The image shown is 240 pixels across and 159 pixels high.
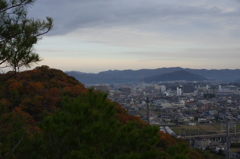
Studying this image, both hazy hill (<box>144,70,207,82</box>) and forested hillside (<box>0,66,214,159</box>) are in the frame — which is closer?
forested hillside (<box>0,66,214,159</box>)

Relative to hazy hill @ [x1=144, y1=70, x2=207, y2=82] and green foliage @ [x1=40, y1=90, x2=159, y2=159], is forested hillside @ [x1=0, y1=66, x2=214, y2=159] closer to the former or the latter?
green foliage @ [x1=40, y1=90, x2=159, y2=159]

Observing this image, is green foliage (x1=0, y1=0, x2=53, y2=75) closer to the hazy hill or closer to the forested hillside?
the forested hillside

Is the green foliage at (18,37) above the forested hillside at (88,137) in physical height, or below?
above

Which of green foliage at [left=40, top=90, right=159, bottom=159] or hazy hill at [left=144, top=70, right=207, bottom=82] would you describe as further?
hazy hill at [left=144, top=70, right=207, bottom=82]

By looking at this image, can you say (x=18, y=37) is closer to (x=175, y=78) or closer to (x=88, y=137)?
(x=88, y=137)

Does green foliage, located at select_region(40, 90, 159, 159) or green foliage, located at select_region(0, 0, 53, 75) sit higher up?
green foliage, located at select_region(0, 0, 53, 75)

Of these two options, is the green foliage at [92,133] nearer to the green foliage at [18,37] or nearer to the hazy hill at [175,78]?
the green foliage at [18,37]

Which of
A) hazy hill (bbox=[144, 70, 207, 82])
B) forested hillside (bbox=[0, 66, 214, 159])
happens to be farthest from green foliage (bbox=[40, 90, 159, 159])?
hazy hill (bbox=[144, 70, 207, 82])

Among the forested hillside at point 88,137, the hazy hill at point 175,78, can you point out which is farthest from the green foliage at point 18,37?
the hazy hill at point 175,78

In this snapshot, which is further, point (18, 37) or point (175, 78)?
point (175, 78)

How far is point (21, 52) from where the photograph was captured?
2.65 meters

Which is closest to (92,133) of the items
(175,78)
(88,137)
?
(88,137)

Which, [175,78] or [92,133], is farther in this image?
[175,78]

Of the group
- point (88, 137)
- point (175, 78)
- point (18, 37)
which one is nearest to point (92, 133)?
point (88, 137)
